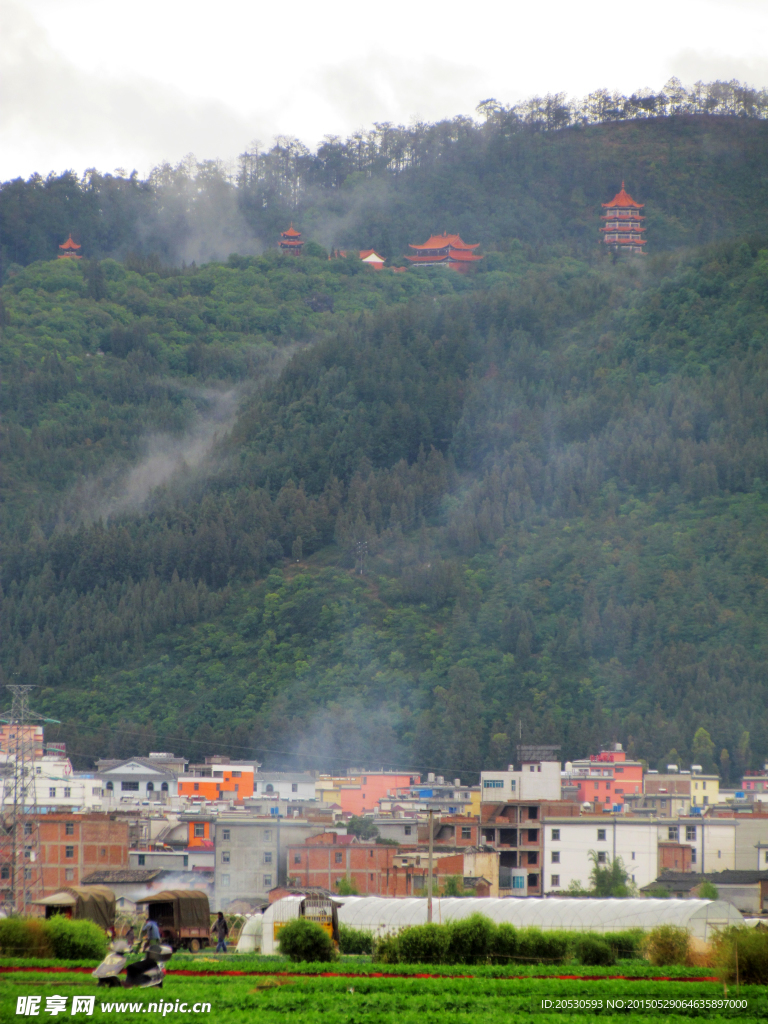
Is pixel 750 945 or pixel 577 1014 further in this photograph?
pixel 750 945

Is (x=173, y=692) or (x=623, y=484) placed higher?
(x=623, y=484)

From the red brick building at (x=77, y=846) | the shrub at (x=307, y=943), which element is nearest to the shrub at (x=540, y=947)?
the shrub at (x=307, y=943)

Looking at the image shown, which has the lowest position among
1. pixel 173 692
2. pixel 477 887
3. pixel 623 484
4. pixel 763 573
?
pixel 477 887

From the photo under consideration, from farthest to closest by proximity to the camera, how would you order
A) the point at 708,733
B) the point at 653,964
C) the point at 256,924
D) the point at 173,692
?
the point at 173,692 < the point at 708,733 < the point at 256,924 < the point at 653,964

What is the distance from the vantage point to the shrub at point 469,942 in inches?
1439

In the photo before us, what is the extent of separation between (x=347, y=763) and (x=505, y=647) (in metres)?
28.1

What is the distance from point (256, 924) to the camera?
156 ft

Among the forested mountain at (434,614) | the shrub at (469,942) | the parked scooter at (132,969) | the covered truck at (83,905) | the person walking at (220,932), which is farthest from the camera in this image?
the forested mountain at (434,614)

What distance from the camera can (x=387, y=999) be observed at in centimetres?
2752

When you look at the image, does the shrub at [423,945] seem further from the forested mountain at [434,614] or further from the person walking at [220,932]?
the forested mountain at [434,614]

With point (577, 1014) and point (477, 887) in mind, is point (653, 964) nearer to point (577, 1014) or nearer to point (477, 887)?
point (577, 1014)

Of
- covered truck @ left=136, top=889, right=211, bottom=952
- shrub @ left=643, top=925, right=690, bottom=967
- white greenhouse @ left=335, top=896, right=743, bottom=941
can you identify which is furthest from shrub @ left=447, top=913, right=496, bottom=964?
white greenhouse @ left=335, top=896, right=743, bottom=941

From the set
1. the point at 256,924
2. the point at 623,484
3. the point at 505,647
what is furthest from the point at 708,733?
the point at 256,924

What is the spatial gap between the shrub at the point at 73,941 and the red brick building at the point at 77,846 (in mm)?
45365
